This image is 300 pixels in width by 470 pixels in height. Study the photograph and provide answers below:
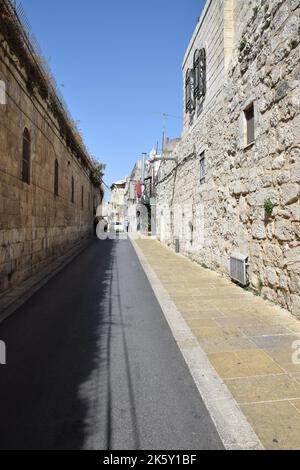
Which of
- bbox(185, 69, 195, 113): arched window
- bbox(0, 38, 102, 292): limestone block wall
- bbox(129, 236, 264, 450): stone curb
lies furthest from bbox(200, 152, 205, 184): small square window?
bbox(129, 236, 264, 450): stone curb

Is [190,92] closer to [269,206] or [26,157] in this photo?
[26,157]

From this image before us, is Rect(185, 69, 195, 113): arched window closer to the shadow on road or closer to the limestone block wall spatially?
the limestone block wall

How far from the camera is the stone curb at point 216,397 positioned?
90.2 inches

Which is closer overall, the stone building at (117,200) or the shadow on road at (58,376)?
the shadow on road at (58,376)

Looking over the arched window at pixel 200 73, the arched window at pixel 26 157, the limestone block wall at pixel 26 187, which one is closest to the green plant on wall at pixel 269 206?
the limestone block wall at pixel 26 187

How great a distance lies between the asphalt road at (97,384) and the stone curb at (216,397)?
0.23 ft

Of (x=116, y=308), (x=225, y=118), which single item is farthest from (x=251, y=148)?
(x=116, y=308)

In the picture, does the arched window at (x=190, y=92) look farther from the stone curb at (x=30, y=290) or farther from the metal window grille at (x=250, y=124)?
the stone curb at (x=30, y=290)

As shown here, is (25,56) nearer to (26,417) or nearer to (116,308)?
(116,308)

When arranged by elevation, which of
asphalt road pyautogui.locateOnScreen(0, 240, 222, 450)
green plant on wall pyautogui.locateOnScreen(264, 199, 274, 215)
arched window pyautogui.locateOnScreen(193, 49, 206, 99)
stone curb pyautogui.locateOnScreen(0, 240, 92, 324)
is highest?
arched window pyautogui.locateOnScreen(193, 49, 206, 99)

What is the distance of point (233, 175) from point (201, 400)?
230 inches

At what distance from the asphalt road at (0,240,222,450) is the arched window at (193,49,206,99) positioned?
816 centimetres

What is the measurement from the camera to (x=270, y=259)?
19.1 ft

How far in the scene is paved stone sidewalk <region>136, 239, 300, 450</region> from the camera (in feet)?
8.24
